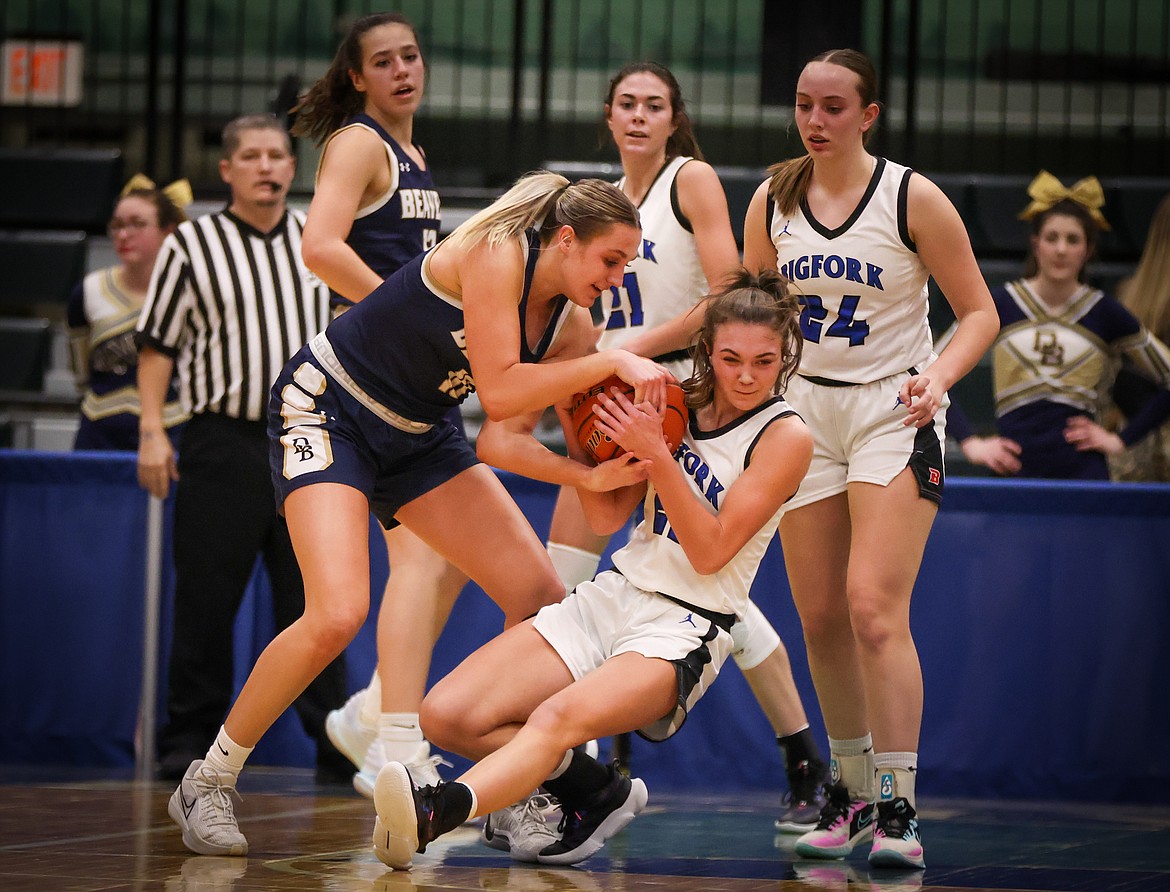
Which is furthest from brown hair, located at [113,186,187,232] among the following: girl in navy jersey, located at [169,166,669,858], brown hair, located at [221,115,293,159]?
girl in navy jersey, located at [169,166,669,858]

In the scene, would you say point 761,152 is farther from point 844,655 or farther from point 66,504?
point 844,655

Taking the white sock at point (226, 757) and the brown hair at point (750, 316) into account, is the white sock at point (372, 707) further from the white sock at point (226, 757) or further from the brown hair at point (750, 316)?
the brown hair at point (750, 316)

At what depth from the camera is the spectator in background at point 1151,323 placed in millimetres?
5434

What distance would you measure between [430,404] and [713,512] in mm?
633

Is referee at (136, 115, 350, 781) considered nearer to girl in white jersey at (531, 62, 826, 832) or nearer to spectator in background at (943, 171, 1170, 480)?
girl in white jersey at (531, 62, 826, 832)

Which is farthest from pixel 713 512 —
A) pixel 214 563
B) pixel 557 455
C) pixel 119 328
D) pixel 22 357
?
pixel 22 357

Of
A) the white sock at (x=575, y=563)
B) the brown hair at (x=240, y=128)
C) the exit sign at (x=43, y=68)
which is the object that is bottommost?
the white sock at (x=575, y=563)

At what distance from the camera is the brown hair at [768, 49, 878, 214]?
11.3 ft

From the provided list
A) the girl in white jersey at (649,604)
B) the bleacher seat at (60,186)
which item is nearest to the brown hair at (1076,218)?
the girl in white jersey at (649,604)

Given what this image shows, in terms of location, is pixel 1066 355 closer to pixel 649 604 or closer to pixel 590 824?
pixel 649 604

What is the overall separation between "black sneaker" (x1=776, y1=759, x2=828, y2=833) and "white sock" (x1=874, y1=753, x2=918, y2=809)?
549mm

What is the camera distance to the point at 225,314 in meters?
4.84

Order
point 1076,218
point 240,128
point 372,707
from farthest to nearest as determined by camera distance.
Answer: point 1076,218 → point 240,128 → point 372,707

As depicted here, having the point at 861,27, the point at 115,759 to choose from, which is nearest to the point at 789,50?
the point at 861,27
